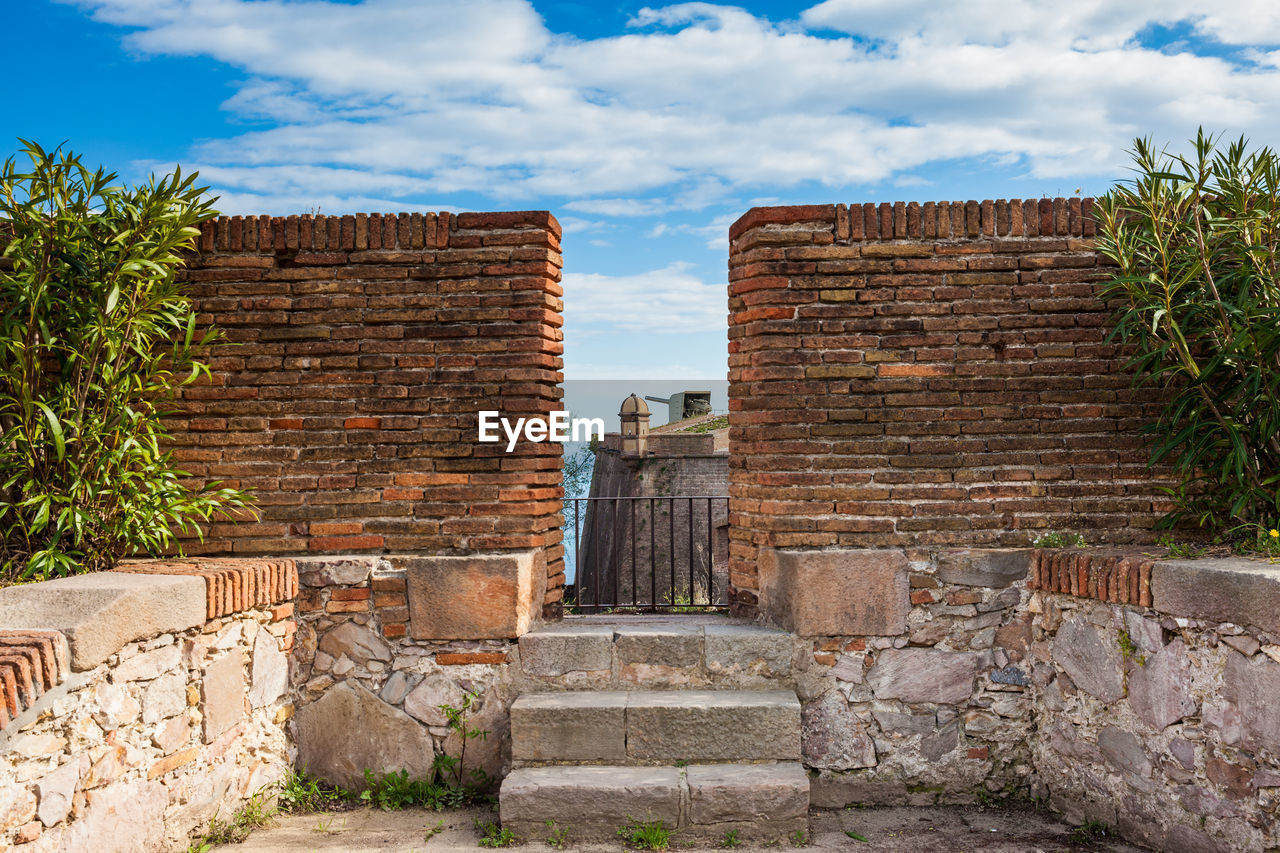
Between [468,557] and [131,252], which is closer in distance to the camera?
[131,252]

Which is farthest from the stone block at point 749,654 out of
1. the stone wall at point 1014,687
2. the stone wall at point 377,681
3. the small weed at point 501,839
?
the small weed at point 501,839

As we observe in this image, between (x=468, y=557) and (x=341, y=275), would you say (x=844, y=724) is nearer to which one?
(x=468, y=557)

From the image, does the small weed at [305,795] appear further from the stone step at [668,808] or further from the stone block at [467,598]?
the stone step at [668,808]

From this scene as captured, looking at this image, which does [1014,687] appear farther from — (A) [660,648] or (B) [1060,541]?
(A) [660,648]

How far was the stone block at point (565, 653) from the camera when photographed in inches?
157

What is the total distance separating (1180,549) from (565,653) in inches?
106

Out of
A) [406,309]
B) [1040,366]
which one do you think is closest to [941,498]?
[1040,366]

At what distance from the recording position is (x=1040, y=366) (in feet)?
13.3

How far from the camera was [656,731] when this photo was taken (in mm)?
3713

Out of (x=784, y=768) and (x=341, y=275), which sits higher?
(x=341, y=275)

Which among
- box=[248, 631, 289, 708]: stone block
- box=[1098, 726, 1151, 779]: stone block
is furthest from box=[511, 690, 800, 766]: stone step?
box=[1098, 726, 1151, 779]: stone block

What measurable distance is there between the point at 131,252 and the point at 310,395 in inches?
37.7

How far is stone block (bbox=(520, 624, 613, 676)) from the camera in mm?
3984

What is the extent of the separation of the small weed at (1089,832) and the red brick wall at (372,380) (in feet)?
8.74
